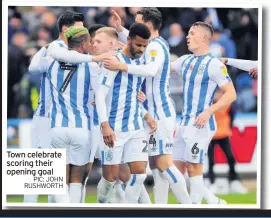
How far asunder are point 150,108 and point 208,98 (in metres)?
0.55

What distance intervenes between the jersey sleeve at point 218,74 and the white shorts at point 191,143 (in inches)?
17.2

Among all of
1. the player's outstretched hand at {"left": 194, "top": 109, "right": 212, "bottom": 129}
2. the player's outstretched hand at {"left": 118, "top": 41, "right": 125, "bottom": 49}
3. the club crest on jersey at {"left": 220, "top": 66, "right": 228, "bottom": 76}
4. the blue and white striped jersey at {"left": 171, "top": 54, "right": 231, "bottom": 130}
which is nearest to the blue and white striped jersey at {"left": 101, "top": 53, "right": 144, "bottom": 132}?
the player's outstretched hand at {"left": 118, "top": 41, "right": 125, "bottom": 49}

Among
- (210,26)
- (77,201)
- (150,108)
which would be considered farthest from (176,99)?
(77,201)

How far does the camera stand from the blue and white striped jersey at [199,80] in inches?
299

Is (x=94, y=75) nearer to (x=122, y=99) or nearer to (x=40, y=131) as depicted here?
(x=122, y=99)

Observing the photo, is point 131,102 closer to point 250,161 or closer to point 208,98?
point 208,98

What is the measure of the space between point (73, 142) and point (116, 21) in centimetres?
120

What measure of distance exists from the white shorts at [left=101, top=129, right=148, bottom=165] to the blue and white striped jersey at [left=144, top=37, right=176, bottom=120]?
0.82 feet

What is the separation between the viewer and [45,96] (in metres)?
7.57

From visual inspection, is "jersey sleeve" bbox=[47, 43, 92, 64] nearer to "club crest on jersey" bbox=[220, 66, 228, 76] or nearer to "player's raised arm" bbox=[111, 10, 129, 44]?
"player's raised arm" bbox=[111, 10, 129, 44]

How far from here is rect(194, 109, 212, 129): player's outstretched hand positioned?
24.9 ft

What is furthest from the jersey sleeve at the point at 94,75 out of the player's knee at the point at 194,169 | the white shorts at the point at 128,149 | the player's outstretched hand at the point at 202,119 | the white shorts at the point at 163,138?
the player's knee at the point at 194,169

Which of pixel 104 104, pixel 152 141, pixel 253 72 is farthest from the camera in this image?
pixel 253 72

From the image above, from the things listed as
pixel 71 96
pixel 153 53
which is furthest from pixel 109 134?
pixel 153 53
